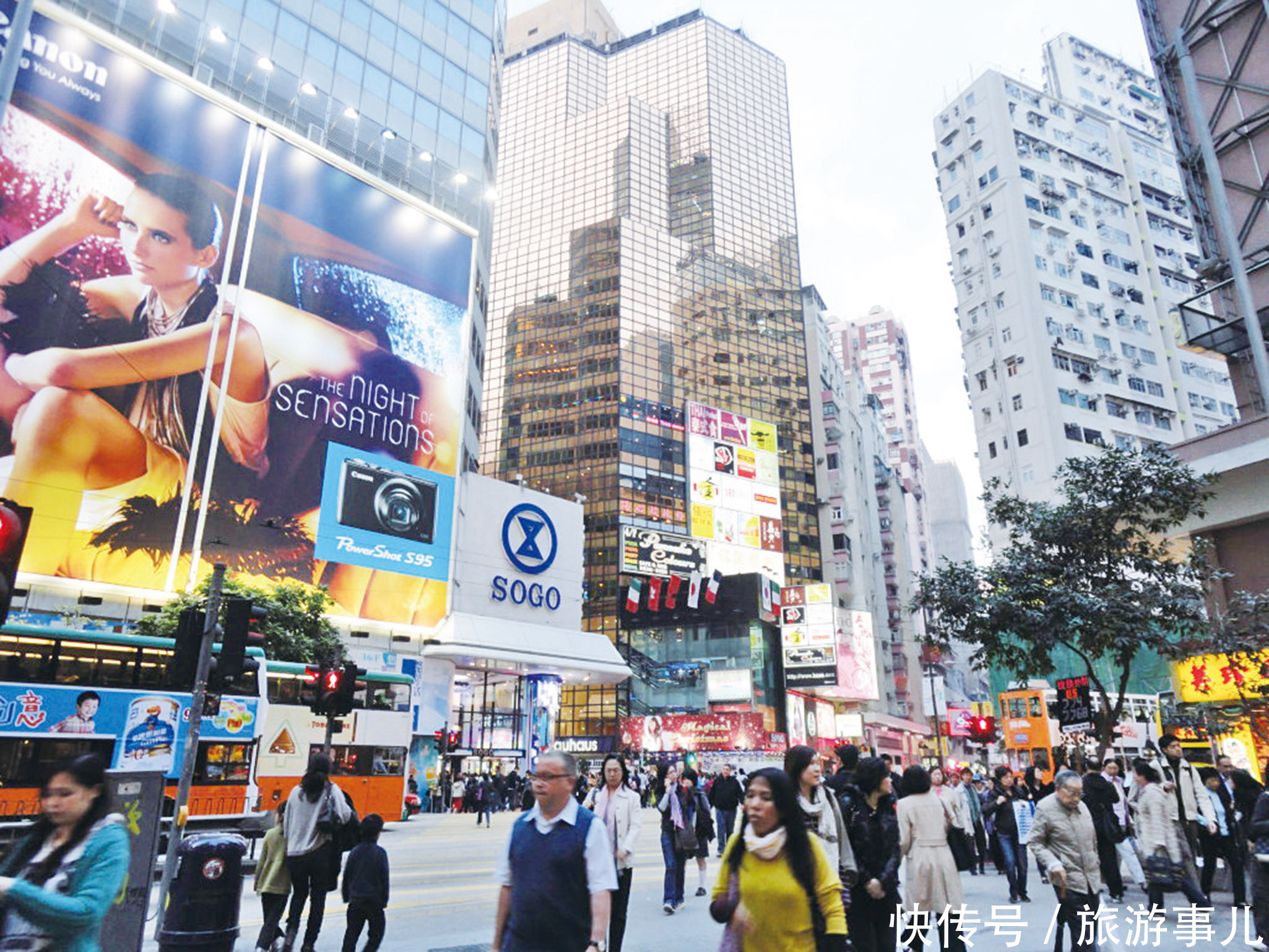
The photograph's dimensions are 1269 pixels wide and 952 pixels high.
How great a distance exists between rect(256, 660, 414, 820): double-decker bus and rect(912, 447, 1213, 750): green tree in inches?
504

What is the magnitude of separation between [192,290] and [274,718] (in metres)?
19.0

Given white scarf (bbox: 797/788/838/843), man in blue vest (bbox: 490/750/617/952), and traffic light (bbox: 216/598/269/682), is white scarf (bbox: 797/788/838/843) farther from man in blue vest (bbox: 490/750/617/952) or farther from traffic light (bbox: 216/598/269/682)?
traffic light (bbox: 216/598/269/682)

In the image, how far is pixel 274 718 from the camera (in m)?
18.7

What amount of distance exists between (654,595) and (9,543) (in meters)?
53.4

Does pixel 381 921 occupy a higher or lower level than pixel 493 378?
lower

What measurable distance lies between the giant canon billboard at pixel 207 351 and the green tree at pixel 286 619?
227 cm

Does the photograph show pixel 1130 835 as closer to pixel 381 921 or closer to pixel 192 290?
pixel 381 921

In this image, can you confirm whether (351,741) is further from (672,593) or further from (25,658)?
(672,593)

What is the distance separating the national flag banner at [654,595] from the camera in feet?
192

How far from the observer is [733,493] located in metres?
76.7

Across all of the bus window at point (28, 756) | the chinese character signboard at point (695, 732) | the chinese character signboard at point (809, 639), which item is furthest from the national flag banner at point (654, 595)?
the bus window at point (28, 756)

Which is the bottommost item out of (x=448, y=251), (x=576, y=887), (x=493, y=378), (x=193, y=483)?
(x=576, y=887)

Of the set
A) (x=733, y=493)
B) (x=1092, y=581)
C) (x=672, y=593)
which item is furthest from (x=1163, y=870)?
(x=733, y=493)

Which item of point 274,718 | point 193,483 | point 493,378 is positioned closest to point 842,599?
point 493,378
